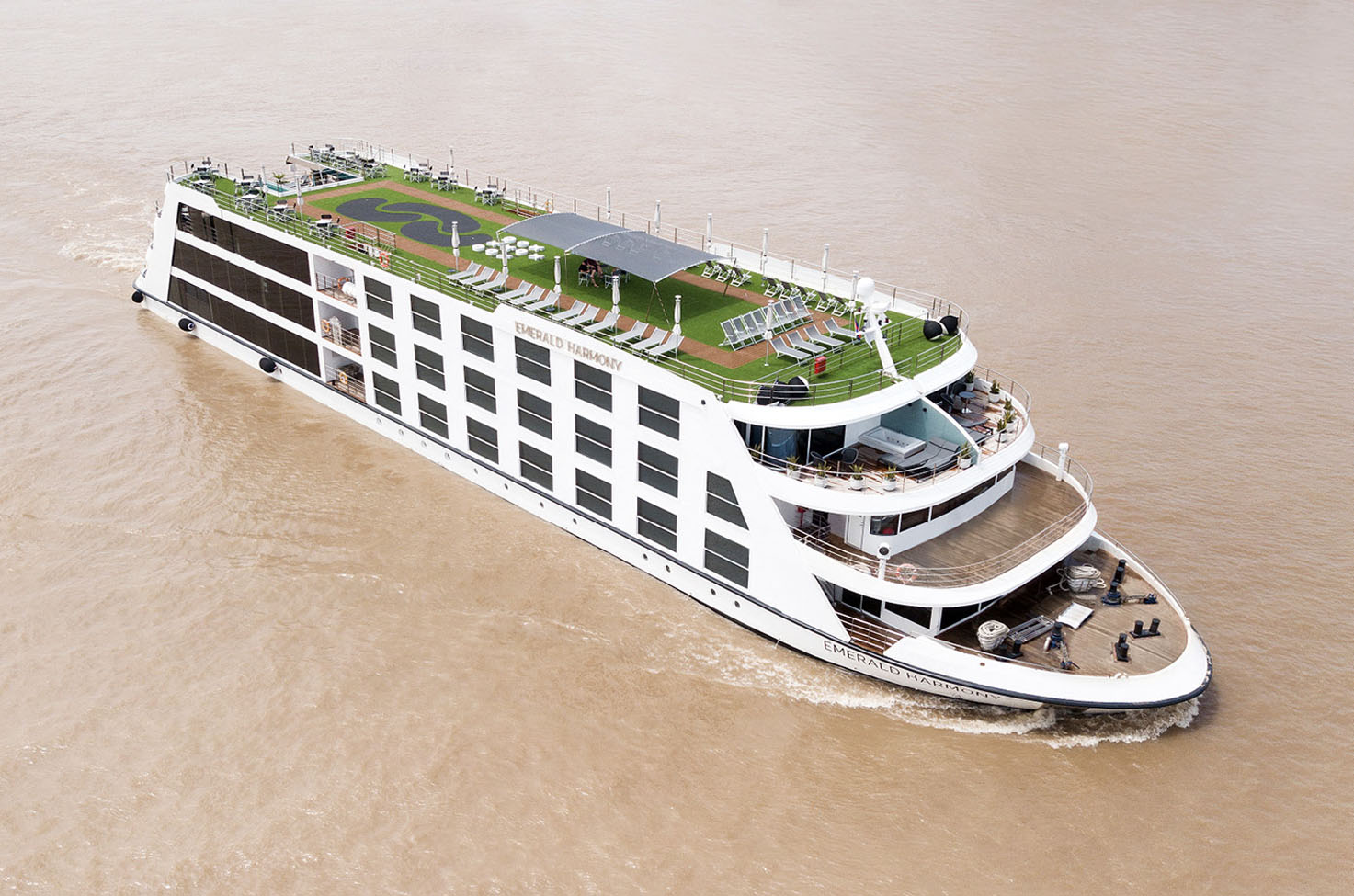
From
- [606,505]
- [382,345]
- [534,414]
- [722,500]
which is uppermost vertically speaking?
[382,345]

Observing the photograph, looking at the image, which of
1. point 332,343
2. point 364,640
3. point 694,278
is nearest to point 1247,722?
point 694,278

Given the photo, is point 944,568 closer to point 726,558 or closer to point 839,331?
point 726,558

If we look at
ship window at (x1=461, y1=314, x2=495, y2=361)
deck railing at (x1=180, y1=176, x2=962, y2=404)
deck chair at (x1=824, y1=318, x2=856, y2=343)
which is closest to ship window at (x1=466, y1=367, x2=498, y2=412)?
ship window at (x1=461, y1=314, x2=495, y2=361)

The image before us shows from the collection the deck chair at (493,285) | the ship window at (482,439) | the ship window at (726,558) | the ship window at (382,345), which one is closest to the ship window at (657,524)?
the ship window at (726,558)

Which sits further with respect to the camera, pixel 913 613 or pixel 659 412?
pixel 659 412

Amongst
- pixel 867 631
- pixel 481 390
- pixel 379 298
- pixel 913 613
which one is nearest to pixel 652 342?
pixel 481 390

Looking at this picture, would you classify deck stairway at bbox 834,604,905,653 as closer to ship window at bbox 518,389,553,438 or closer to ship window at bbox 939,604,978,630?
ship window at bbox 939,604,978,630

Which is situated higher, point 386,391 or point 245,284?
point 245,284

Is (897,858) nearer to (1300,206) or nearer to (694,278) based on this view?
(694,278)

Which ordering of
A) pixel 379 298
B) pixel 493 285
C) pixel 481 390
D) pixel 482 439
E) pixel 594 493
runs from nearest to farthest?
1. pixel 594 493
2. pixel 493 285
3. pixel 481 390
4. pixel 482 439
5. pixel 379 298
